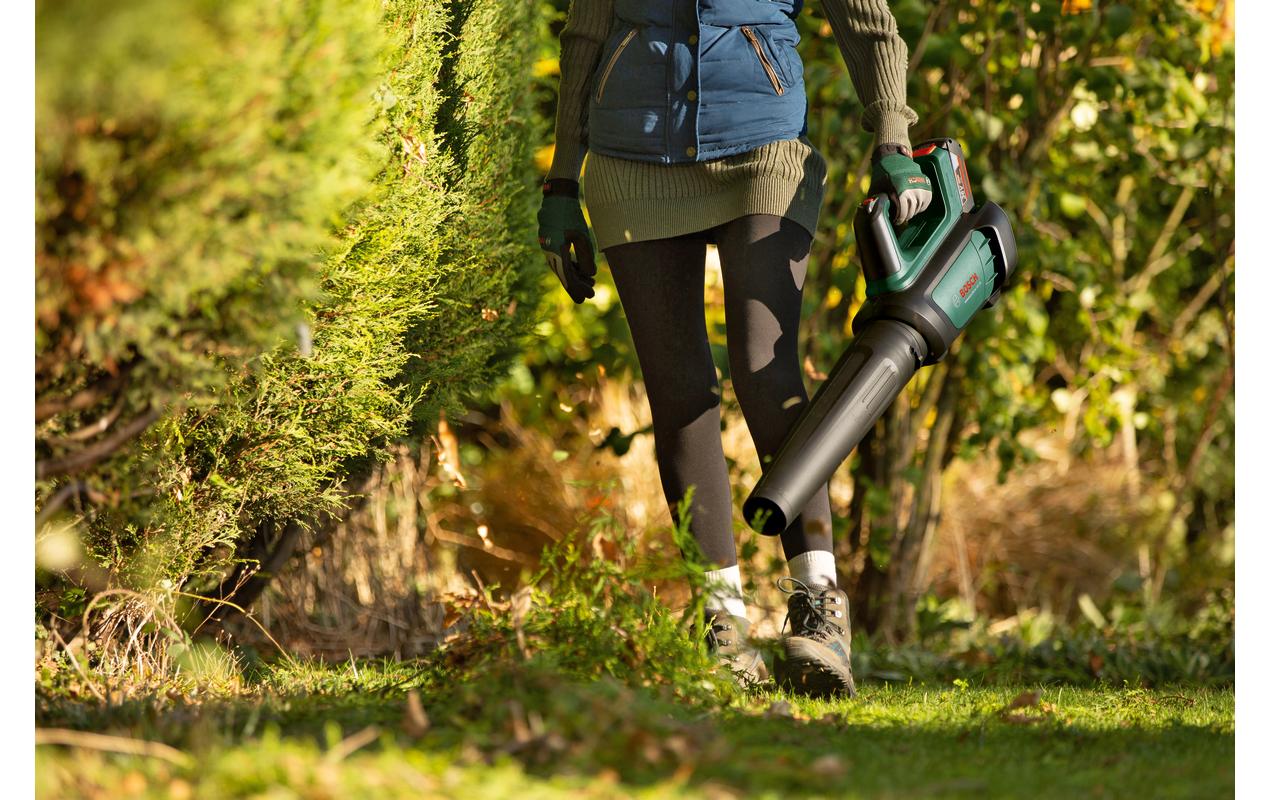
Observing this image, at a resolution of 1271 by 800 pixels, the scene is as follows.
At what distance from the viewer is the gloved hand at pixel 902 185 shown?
232 cm

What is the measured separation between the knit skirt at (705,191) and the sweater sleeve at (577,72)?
0.54 feet

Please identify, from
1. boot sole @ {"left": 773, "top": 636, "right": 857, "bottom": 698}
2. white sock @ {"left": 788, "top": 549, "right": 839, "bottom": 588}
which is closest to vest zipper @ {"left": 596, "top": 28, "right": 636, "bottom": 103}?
white sock @ {"left": 788, "top": 549, "right": 839, "bottom": 588}

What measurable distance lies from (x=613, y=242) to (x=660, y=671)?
0.97 meters

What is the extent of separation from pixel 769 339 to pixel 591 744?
1156 millimetres

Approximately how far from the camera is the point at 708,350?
2613 mm

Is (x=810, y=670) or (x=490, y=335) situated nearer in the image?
(x=810, y=670)

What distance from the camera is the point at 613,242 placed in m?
2.57

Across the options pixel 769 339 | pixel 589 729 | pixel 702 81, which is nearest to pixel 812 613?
pixel 769 339

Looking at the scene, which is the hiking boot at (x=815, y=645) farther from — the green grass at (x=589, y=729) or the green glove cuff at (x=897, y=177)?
the green glove cuff at (x=897, y=177)

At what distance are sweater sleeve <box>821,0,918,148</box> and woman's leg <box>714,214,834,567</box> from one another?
0.29 meters

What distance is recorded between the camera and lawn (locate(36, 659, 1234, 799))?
137cm

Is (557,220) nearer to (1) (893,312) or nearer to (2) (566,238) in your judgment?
(2) (566,238)

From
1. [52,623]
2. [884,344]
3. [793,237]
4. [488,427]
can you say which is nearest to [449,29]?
[793,237]

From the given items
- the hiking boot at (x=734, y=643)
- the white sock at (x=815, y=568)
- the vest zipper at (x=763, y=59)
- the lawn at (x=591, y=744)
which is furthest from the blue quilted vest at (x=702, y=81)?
the lawn at (x=591, y=744)
